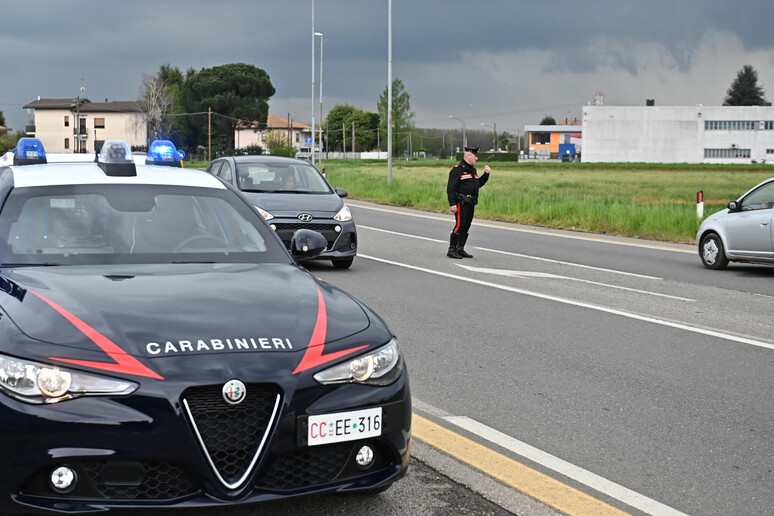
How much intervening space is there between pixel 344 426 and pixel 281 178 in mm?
11863

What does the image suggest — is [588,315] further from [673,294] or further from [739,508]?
[739,508]

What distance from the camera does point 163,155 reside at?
8719 mm

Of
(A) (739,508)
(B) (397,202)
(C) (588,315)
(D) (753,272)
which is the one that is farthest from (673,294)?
(B) (397,202)

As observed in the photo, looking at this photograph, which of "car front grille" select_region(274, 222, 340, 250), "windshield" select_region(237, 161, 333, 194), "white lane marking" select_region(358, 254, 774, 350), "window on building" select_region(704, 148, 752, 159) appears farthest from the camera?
"window on building" select_region(704, 148, 752, 159)

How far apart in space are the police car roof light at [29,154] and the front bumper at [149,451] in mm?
3283

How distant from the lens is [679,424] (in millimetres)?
5875

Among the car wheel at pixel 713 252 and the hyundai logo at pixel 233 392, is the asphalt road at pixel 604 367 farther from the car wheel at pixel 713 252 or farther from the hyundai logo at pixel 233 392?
the hyundai logo at pixel 233 392

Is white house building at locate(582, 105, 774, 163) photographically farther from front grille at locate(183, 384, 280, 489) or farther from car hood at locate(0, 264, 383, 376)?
front grille at locate(183, 384, 280, 489)

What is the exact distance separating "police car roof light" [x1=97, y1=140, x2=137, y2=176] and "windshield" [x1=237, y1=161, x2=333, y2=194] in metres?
9.21

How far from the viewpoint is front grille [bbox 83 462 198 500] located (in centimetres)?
344

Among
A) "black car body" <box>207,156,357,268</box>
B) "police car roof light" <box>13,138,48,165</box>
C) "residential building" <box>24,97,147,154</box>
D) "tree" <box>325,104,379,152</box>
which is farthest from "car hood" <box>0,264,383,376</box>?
"tree" <box>325,104,379,152</box>

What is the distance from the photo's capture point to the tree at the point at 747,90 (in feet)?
610

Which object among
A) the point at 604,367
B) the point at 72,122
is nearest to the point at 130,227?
the point at 604,367

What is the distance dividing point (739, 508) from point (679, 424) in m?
1.44
